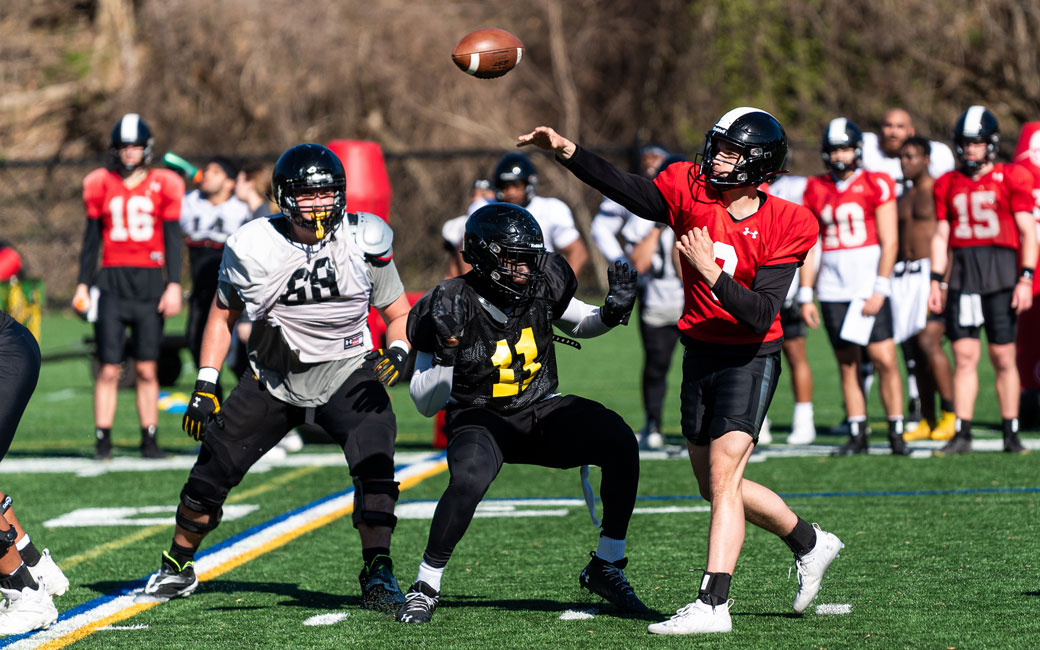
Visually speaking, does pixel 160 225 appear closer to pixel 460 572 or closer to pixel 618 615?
pixel 460 572

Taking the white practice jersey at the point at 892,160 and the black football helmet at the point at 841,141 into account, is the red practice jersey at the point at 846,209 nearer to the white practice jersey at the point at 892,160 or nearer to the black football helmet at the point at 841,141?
the black football helmet at the point at 841,141

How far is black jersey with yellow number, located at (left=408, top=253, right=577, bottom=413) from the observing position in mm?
5035

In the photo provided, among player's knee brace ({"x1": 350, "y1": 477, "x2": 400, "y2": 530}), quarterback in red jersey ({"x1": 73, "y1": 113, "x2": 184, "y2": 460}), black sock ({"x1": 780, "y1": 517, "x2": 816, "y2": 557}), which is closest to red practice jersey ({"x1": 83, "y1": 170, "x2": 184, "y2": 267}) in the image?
quarterback in red jersey ({"x1": 73, "y1": 113, "x2": 184, "y2": 460})

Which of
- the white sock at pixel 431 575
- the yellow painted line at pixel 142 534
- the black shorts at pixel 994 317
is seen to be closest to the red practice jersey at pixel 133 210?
the yellow painted line at pixel 142 534

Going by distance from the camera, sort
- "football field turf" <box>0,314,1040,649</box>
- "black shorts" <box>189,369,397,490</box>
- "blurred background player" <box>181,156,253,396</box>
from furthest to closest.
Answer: "blurred background player" <box>181,156,253,396</box>, "black shorts" <box>189,369,397,490</box>, "football field turf" <box>0,314,1040,649</box>

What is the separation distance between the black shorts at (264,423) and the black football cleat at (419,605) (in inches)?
20.1

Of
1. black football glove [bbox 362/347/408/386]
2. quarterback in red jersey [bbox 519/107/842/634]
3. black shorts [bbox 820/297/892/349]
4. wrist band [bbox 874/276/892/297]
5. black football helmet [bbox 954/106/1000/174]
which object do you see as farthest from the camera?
black shorts [bbox 820/297/892/349]

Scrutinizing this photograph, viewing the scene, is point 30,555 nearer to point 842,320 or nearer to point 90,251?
point 90,251

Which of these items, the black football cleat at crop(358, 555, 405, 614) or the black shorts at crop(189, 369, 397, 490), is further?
the black shorts at crop(189, 369, 397, 490)

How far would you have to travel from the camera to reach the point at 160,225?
909 cm

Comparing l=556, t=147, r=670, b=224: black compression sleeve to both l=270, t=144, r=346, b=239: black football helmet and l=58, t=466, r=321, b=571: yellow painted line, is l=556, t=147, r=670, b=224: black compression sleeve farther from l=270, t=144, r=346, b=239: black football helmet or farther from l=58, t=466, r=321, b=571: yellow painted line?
l=58, t=466, r=321, b=571: yellow painted line

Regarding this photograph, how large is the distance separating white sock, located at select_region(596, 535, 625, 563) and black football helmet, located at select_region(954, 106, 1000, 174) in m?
4.14

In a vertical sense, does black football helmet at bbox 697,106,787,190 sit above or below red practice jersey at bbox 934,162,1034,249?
above

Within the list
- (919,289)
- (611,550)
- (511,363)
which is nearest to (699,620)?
(611,550)
